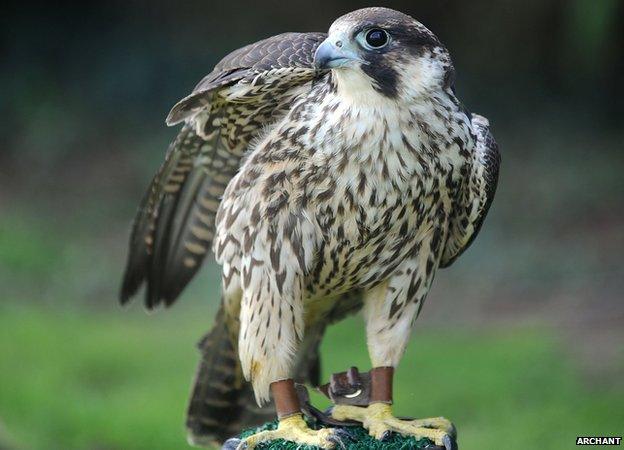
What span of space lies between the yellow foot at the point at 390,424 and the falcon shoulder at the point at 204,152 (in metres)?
0.99

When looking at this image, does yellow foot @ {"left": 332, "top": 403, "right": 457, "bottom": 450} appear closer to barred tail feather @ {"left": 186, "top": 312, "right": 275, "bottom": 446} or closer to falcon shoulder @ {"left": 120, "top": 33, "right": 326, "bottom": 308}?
barred tail feather @ {"left": 186, "top": 312, "right": 275, "bottom": 446}

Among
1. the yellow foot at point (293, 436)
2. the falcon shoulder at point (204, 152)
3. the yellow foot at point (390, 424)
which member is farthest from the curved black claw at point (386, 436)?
the falcon shoulder at point (204, 152)

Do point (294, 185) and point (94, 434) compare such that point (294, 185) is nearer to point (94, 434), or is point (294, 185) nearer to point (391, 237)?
point (391, 237)

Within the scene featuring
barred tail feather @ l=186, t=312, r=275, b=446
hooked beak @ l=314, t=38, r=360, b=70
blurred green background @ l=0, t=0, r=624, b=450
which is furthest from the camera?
blurred green background @ l=0, t=0, r=624, b=450

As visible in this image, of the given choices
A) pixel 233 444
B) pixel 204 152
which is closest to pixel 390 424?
pixel 233 444

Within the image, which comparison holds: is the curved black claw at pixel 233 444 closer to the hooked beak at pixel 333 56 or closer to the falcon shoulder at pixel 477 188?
the falcon shoulder at pixel 477 188

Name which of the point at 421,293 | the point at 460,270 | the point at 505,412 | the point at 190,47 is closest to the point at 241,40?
the point at 190,47

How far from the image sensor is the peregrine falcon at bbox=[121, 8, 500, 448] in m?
3.42

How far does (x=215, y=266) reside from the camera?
7.96m

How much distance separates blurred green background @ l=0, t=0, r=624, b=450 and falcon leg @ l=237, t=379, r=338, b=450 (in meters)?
2.32

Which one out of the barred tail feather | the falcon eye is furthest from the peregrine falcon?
the barred tail feather

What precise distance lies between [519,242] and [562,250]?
0.31 metres

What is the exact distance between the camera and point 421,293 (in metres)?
3.85

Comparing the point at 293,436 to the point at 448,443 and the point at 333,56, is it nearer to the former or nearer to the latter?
the point at 448,443
